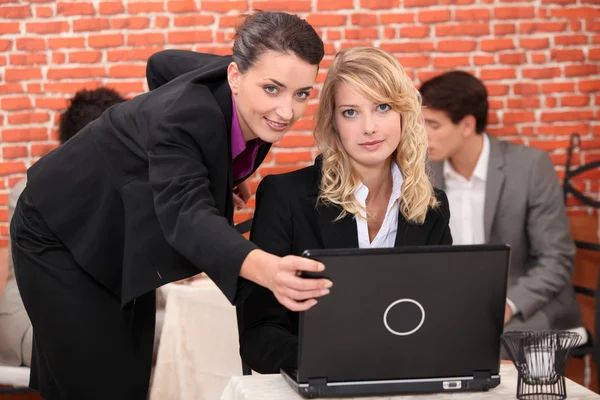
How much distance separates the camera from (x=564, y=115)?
4.20 meters

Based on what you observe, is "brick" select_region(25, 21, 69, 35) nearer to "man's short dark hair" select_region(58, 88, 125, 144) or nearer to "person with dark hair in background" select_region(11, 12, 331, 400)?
"man's short dark hair" select_region(58, 88, 125, 144)

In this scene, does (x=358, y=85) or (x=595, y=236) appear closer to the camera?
(x=358, y=85)

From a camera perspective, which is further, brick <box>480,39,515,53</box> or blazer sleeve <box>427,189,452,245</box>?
brick <box>480,39,515,53</box>

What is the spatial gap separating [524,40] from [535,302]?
4.58 ft

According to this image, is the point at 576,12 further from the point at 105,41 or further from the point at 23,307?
the point at 23,307

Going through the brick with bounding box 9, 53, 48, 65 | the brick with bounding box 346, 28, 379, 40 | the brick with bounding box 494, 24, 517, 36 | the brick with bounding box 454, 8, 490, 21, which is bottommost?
the brick with bounding box 9, 53, 48, 65

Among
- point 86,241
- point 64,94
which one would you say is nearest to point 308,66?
point 86,241

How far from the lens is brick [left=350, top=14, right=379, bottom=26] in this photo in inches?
160

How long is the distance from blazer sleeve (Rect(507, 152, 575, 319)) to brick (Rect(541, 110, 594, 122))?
2.26 ft

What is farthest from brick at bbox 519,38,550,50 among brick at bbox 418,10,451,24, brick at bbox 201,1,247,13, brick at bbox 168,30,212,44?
brick at bbox 168,30,212,44

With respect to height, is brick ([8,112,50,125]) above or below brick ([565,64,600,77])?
below

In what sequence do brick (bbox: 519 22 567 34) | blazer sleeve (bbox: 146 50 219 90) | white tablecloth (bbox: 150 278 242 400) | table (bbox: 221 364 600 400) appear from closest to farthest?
1. table (bbox: 221 364 600 400)
2. blazer sleeve (bbox: 146 50 219 90)
3. white tablecloth (bbox: 150 278 242 400)
4. brick (bbox: 519 22 567 34)

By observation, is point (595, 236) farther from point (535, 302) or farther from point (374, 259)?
point (374, 259)

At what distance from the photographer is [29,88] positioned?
13.1 feet
